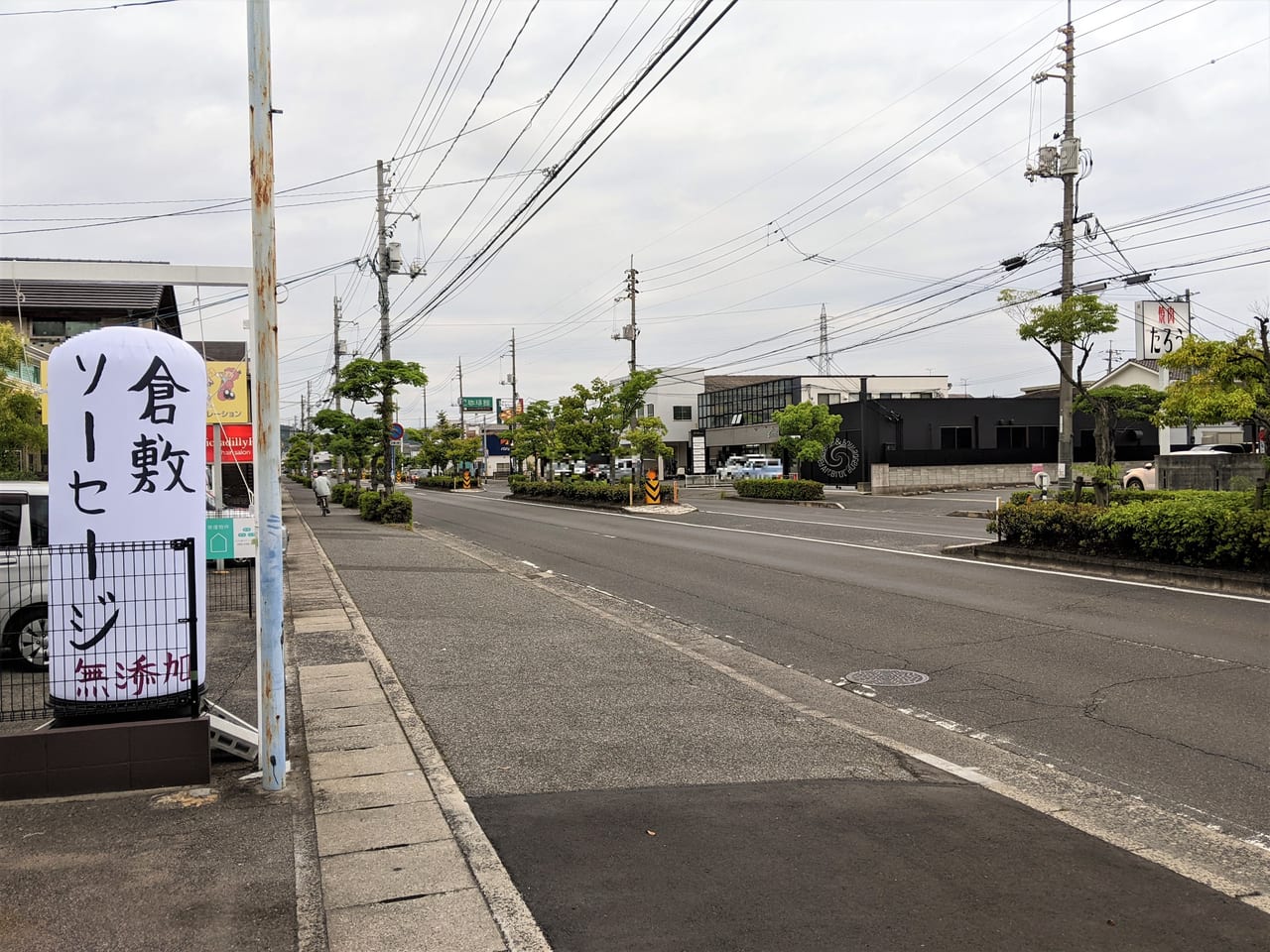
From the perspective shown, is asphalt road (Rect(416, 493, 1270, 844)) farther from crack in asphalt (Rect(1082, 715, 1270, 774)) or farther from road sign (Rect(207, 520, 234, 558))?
road sign (Rect(207, 520, 234, 558))

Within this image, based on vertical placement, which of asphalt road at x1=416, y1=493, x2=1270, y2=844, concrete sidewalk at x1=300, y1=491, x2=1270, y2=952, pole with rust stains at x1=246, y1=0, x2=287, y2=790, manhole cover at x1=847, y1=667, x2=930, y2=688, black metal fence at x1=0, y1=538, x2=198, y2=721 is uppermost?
pole with rust stains at x1=246, y1=0, x2=287, y2=790

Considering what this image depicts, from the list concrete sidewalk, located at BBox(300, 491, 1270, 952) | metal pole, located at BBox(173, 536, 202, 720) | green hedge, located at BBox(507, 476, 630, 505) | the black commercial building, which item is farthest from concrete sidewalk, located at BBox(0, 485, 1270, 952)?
the black commercial building

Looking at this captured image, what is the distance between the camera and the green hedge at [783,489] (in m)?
39.7

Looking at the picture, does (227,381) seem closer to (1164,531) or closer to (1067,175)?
(1164,531)

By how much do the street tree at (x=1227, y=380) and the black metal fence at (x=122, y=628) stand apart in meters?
13.7

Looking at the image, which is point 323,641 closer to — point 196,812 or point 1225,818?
point 196,812

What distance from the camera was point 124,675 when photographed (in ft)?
18.4

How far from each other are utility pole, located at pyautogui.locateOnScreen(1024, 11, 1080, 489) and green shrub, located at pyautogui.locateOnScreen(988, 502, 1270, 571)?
891cm

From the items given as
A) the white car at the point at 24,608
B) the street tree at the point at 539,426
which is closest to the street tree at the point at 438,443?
the street tree at the point at 539,426

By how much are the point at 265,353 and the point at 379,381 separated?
2414 centimetres

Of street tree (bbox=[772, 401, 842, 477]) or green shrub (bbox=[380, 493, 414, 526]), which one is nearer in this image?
green shrub (bbox=[380, 493, 414, 526])

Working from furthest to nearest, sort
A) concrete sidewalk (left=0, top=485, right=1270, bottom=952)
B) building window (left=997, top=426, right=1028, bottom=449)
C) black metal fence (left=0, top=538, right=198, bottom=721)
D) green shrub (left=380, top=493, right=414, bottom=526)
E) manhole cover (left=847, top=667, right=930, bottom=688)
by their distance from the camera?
building window (left=997, top=426, right=1028, bottom=449) < green shrub (left=380, top=493, right=414, bottom=526) < manhole cover (left=847, top=667, right=930, bottom=688) < black metal fence (left=0, top=538, right=198, bottom=721) < concrete sidewalk (left=0, top=485, right=1270, bottom=952)

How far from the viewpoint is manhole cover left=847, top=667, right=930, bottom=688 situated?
862 centimetres

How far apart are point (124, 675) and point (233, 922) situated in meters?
2.29
